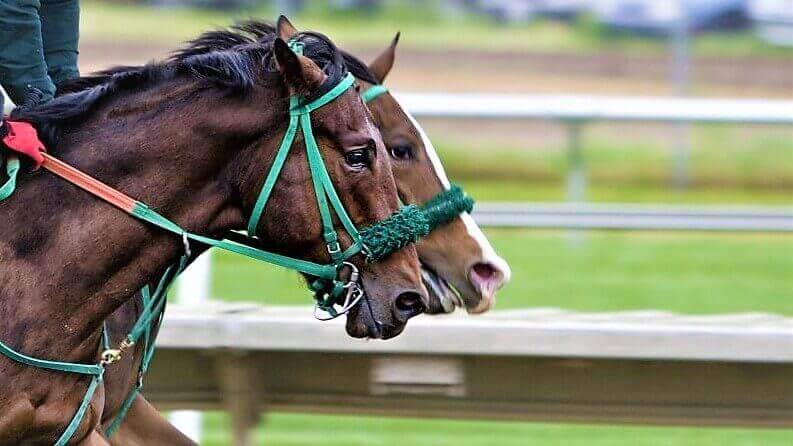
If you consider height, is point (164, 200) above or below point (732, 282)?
above

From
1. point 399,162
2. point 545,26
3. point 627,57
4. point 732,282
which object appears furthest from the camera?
point 545,26

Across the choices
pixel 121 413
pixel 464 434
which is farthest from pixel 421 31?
pixel 121 413

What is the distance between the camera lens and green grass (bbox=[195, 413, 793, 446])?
19.7 feet

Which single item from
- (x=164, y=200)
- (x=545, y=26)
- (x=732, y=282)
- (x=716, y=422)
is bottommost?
(x=545, y=26)

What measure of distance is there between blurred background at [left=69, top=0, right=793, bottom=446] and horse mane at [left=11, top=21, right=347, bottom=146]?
2.67 meters

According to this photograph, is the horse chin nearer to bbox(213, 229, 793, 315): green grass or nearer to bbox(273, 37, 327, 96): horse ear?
bbox(273, 37, 327, 96): horse ear

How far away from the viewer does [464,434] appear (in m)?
6.22

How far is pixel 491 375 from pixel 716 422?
69cm

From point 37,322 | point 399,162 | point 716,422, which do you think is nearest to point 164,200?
point 37,322

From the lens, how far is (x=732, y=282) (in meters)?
8.66

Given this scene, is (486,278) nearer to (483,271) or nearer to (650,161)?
(483,271)

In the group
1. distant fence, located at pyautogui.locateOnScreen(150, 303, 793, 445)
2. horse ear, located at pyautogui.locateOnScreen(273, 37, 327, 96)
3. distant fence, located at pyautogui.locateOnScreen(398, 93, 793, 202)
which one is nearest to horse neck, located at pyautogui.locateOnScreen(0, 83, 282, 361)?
horse ear, located at pyautogui.locateOnScreen(273, 37, 327, 96)

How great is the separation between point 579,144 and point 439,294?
5.20 meters

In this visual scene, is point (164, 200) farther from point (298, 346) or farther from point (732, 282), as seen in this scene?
point (732, 282)
